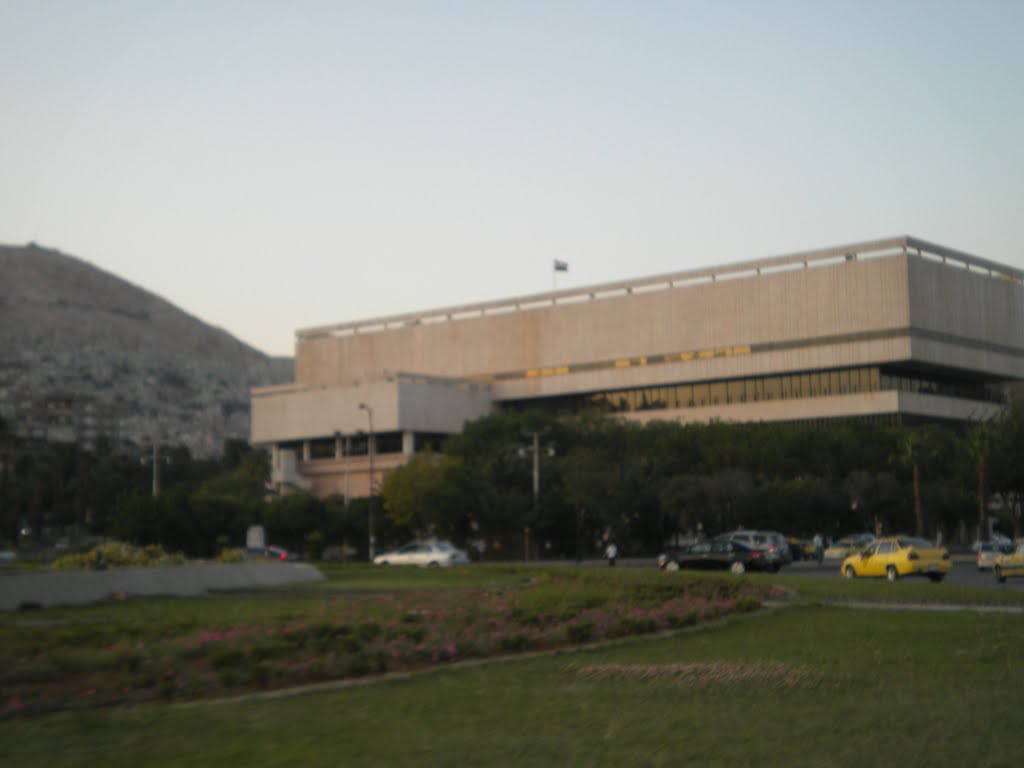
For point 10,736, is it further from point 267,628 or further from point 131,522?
point 131,522

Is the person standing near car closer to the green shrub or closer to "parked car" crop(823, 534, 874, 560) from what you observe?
"parked car" crop(823, 534, 874, 560)

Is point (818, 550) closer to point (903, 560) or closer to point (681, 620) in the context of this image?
point (903, 560)

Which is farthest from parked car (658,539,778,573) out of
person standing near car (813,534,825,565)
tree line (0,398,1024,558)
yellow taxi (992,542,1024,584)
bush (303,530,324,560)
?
bush (303,530,324,560)

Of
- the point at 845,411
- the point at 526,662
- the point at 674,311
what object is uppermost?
the point at 674,311

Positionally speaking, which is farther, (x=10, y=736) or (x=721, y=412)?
(x=721, y=412)

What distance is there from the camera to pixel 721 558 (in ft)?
157

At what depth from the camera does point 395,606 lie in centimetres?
2536

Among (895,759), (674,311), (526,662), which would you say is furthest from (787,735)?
(674,311)

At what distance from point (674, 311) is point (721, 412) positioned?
36.0 ft

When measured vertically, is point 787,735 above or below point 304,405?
below

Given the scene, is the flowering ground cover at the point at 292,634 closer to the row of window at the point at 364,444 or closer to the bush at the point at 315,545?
the bush at the point at 315,545

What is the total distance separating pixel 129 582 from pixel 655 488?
51314mm

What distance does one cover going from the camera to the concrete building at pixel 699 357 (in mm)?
107125

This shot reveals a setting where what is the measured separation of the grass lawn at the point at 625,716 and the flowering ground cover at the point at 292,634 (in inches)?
27.6
